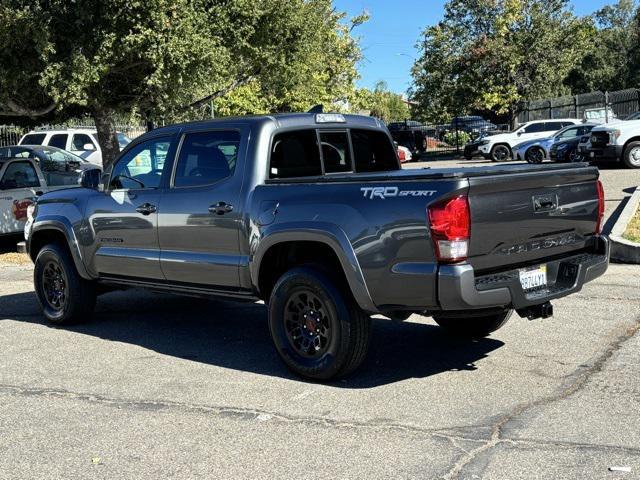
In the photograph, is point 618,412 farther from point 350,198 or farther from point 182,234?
point 182,234

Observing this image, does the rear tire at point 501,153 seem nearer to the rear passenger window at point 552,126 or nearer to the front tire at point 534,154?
the rear passenger window at point 552,126

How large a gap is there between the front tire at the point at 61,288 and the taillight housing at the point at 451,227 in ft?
14.0

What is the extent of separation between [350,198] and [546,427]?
1900 millimetres

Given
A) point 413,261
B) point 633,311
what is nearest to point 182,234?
point 413,261

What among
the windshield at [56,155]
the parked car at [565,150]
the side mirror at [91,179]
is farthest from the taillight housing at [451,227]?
the parked car at [565,150]

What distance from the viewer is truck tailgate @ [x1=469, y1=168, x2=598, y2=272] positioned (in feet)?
16.2

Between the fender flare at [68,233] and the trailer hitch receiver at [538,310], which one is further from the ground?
the fender flare at [68,233]

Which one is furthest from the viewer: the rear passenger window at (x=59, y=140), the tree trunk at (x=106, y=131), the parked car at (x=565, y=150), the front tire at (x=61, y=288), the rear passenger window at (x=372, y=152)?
the parked car at (x=565, y=150)

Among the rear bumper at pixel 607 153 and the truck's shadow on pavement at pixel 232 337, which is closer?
the truck's shadow on pavement at pixel 232 337

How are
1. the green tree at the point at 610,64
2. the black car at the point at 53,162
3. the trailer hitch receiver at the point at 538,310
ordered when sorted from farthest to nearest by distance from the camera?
the green tree at the point at 610,64 < the black car at the point at 53,162 < the trailer hitch receiver at the point at 538,310

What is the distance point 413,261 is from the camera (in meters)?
5.00

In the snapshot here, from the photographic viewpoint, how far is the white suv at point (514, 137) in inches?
1249

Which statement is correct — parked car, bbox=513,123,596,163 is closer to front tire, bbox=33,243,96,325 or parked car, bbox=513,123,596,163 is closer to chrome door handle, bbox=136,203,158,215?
front tire, bbox=33,243,96,325

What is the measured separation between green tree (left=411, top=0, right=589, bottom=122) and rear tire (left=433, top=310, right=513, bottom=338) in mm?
33629
